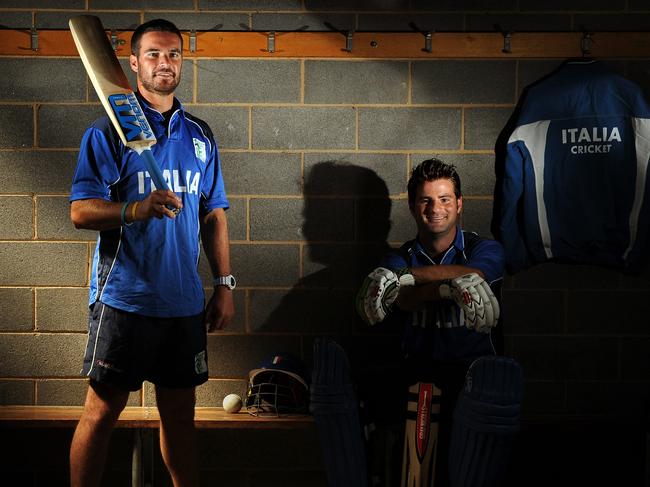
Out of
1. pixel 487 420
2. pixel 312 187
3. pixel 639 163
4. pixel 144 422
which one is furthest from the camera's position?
pixel 312 187

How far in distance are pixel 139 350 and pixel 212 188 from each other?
1.98ft

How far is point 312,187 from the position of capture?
9.25ft

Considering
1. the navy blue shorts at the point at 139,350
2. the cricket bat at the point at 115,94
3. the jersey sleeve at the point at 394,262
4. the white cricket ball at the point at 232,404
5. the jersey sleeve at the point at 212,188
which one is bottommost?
the white cricket ball at the point at 232,404

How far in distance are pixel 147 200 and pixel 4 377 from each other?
117cm

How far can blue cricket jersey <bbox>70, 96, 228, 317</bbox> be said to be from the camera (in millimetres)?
2254

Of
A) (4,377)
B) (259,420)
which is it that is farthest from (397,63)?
(4,377)

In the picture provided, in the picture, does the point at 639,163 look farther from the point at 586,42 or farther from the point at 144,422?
the point at 144,422

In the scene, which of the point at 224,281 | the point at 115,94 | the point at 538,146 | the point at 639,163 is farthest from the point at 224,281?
the point at 639,163

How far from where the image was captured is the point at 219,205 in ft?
8.20

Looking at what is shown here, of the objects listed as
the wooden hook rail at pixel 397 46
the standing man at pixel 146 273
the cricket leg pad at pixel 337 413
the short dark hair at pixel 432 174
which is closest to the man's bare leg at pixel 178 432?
the standing man at pixel 146 273

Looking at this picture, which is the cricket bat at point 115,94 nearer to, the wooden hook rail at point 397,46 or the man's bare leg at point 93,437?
the wooden hook rail at point 397,46

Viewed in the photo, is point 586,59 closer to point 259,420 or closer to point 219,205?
point 219,205

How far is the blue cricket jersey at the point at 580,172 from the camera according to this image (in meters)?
2.70

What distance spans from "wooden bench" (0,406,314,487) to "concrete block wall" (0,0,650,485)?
18cm
